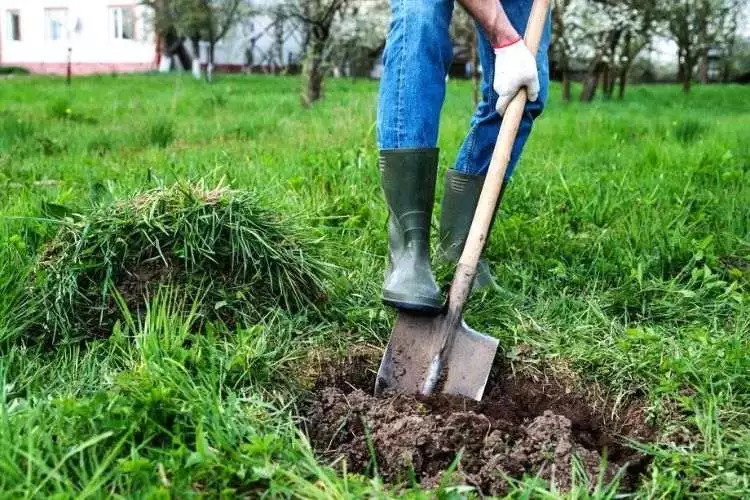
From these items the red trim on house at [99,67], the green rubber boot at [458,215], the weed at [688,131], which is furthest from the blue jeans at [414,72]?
the red trim on house at [99,67]

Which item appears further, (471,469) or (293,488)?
(471,469)

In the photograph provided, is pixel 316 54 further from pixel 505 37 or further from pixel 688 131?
pixel 505 37

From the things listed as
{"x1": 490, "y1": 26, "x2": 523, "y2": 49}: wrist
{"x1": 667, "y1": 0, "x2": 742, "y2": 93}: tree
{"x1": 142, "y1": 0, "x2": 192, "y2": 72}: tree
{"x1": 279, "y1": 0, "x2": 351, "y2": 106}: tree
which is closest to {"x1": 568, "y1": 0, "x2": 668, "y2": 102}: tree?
{"x1": 667, "y1": 0, "x2": 742, "y2": 93}: tree

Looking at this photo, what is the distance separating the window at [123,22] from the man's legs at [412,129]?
27790mm

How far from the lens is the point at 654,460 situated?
1.86m

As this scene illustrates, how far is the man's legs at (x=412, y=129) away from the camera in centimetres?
241

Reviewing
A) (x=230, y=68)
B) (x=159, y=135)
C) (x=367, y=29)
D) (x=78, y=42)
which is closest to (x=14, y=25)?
Result: (x=78, y=42)

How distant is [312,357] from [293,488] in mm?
724

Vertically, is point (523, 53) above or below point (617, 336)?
above

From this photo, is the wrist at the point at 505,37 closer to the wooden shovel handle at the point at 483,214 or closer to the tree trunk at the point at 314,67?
the wooden shovel handle at the point at 483,214

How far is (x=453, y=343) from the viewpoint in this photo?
2340 mm

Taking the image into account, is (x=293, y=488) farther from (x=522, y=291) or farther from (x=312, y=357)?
(x=522, y=291)

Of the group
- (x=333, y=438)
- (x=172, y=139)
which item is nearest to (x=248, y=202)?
(x=333, y=438)

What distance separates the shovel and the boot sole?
0.03 m
